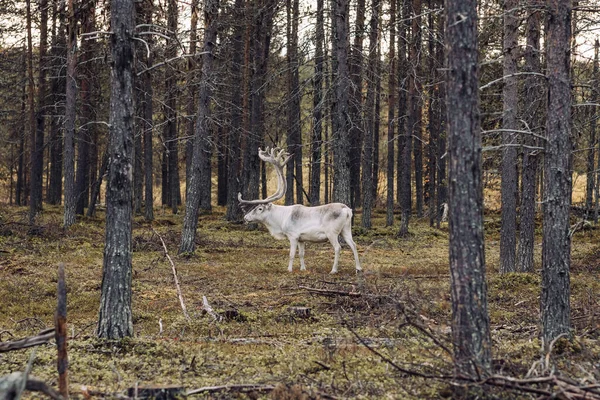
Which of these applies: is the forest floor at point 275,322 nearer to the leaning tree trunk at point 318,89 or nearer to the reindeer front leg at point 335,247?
the reindeer front leg at point 335,247

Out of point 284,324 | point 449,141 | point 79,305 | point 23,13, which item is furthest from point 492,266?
point 23,13

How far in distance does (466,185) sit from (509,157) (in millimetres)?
9340

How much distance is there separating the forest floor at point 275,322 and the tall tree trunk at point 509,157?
3.50 feet

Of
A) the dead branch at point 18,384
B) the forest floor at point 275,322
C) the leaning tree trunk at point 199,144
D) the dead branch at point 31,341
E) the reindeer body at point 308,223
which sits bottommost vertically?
the forest floor at point 275,322

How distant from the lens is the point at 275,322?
392 inches

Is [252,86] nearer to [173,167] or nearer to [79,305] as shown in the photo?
[173,167]

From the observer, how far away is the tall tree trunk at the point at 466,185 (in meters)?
5.75

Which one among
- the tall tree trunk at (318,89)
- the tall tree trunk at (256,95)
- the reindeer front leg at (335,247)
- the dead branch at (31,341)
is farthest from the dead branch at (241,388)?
the tall tree trunk at (256,95)

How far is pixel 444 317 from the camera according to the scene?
33.4 feet

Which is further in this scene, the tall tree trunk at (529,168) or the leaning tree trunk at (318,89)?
the leaning tree trunk at (318,89)

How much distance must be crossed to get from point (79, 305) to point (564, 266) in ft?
26.8

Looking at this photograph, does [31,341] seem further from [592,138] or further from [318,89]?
[592,138]

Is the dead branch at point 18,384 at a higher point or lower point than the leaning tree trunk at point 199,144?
lower

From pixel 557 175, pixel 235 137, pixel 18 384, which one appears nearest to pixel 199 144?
pixel 557 175
